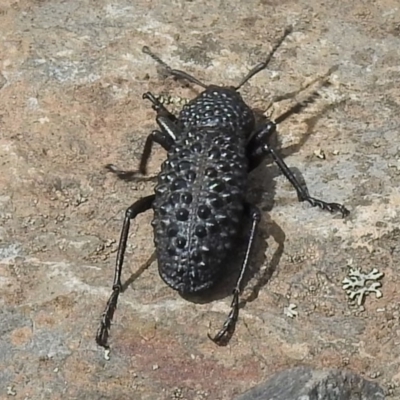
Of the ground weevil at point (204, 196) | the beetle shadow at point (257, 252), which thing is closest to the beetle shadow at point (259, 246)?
the beetle shadow at point (257, 252)

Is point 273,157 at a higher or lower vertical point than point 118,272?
higher

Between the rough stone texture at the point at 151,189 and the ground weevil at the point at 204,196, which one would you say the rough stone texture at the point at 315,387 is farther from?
the ground weevil at the point at 204,196

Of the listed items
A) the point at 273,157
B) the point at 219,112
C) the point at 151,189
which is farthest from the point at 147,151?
the point at 273,157

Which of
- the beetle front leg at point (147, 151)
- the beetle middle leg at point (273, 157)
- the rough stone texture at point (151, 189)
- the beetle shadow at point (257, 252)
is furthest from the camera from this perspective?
the beetle front leg at point (147, 151)

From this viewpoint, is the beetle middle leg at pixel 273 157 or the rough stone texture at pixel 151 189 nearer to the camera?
the rough stone texture at pixel 151 189

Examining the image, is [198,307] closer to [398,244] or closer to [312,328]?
[312,328]

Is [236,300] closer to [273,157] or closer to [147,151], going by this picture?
[273,157]

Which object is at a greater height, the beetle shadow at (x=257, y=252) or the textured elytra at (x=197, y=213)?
the textured elytra at (x=197, y=213)
